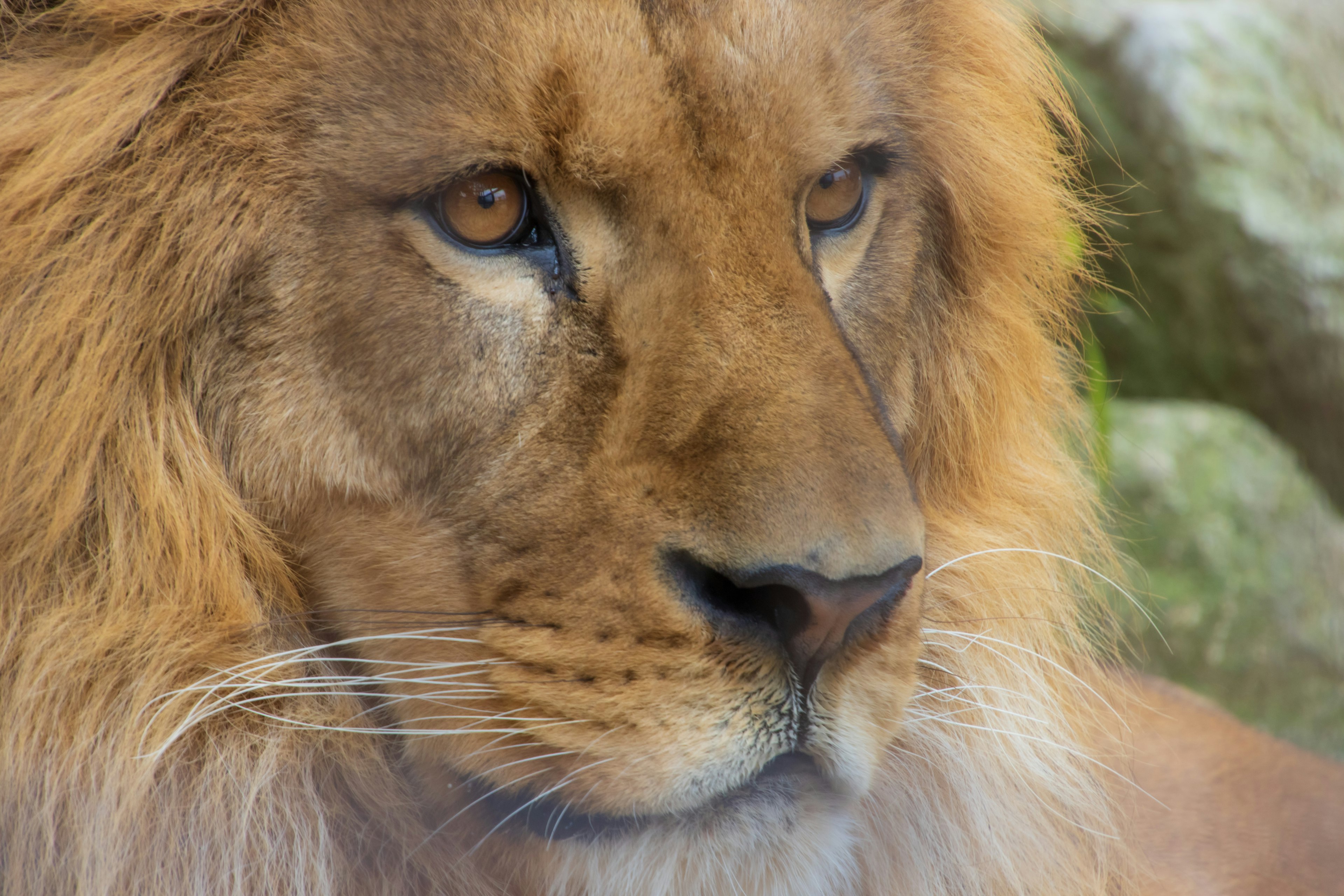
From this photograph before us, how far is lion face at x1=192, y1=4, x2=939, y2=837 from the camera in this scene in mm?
1402

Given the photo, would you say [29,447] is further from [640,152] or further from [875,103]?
[875,103]

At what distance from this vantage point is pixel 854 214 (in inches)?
72.5

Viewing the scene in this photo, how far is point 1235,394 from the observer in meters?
5.10

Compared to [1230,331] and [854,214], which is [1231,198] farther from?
[854,214]

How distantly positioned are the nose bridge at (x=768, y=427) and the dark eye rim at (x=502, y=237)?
7.4 inches

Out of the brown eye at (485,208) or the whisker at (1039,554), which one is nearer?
the brown eye at (485,208)

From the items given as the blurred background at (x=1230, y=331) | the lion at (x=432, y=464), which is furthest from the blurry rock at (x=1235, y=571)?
the lion at (x=432, y=464)

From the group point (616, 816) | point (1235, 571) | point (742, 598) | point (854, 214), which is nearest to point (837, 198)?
point (854, 214)

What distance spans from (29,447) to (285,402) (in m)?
0.28

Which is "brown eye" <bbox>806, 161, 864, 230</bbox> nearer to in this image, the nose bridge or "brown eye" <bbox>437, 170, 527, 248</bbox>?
the nose bridge

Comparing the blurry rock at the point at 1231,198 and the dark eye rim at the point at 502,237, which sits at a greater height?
the blurry rock at the point at 1231,198

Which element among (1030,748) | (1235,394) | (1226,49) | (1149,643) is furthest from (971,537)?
(1226,49)

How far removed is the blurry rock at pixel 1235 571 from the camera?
433cm

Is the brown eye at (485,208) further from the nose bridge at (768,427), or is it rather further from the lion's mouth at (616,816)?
the lion's mouth at (616,816)
